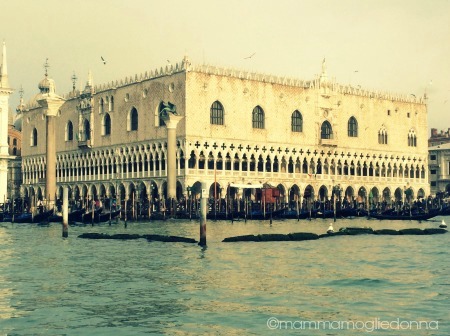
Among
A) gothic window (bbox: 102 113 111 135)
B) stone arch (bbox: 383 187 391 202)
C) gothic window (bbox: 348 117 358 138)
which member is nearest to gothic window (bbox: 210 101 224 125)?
gothic window (bbox: 102 113 111 135)

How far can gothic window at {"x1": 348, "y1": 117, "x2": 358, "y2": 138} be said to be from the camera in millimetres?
75312

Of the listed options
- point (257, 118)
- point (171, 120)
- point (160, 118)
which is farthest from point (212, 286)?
point (257, 118)

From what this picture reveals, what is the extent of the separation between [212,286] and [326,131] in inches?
2187

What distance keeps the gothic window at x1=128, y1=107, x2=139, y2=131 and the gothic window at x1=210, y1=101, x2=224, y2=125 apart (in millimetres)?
7304

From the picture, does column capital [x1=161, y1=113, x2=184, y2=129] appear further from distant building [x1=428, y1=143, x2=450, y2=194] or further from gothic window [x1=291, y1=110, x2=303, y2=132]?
distant building [x1=428, y1=143, x2=450, y2=194]

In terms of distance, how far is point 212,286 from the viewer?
19188 millimetres

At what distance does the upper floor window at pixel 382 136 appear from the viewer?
7803 centimetres

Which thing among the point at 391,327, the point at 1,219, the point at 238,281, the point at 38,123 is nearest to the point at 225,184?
the point at 1,219

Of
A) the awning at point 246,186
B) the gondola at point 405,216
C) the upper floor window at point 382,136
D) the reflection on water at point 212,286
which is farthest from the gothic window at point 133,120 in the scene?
the reflection on water at point 212,286

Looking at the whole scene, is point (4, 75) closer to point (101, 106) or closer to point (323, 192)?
point (101, 106)

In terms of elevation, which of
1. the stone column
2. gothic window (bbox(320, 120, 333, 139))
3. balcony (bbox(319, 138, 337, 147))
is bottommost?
the stone column

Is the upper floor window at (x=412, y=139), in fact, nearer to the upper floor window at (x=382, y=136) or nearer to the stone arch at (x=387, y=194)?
the upper floor window at (x=382, y=136)

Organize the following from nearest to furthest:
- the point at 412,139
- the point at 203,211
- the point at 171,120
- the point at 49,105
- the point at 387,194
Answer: the point at 203,211 → the point at 49,105 → the point at 171,120 → the point at 387,194 → the point at 412,139

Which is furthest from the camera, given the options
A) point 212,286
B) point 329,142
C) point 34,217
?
point 329,142
